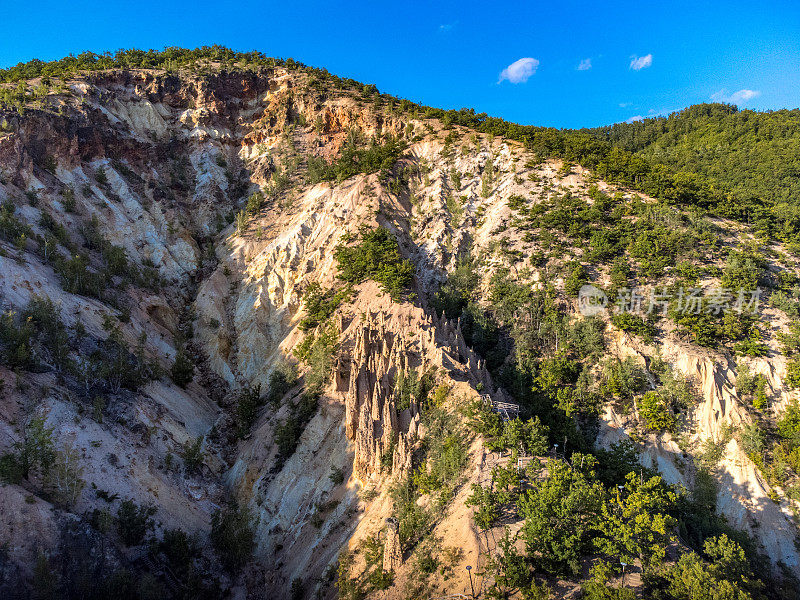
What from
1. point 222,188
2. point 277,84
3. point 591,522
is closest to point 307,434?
point 591,522

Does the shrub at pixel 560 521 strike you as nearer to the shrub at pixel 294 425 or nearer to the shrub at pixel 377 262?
the shrub at pixel 294 425

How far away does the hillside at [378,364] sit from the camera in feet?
59.4

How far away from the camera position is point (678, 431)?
86.9 feet

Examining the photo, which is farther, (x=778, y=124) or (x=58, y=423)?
(x=778, y=124)

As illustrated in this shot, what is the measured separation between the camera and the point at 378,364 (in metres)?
26.5

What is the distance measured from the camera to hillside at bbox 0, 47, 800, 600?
1809 centimetres

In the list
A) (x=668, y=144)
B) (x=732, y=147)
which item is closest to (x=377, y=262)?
(x=732, y=147)

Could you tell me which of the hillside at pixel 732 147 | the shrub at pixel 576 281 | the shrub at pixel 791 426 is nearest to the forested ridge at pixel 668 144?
the hillside at pixel 732 147

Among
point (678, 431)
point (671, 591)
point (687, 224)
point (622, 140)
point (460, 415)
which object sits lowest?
point (671, 591)

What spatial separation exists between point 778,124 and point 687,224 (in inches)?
1825

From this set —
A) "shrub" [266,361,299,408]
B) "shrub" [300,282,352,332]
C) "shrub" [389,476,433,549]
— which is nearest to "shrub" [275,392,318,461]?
"shrub" [266,361,299,408]

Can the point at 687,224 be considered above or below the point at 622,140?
below

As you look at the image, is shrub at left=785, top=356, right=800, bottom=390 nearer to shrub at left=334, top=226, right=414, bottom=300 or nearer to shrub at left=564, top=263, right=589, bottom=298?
shrub at left=564, top=263, right=589, bottom=298

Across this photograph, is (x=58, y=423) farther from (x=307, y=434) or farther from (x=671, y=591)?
(x=671, y=591)
